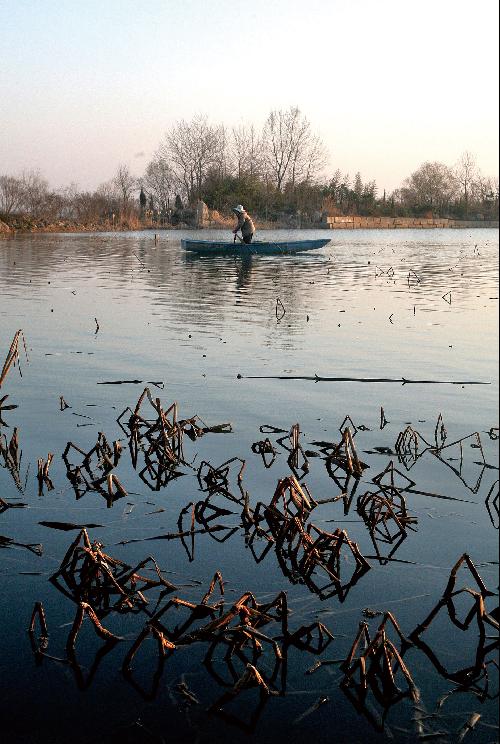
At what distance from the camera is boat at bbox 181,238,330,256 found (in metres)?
33.8

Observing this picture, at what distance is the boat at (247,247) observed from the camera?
111 ft

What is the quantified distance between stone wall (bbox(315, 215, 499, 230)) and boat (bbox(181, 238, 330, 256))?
143 ft

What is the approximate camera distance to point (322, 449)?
6680mm

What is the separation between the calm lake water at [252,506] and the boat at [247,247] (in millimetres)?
17673

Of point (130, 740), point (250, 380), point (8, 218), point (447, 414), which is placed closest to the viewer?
point (130, 740)

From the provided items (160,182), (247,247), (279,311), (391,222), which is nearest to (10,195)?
(160,182)

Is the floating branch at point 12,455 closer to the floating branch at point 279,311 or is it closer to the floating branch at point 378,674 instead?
the floating branch at point 378,674

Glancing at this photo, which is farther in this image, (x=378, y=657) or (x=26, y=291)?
(x=26, y=291)

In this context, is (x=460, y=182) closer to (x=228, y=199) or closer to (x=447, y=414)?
(x=228, y=199)

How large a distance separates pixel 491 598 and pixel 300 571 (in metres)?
0.99

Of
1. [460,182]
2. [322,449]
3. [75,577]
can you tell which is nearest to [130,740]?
[75,577]

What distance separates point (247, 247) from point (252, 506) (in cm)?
2902

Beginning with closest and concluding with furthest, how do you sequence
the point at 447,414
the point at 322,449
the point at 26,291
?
the point at 322,449, the point at 447,414, the point at 26,291

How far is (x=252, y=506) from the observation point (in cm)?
564
